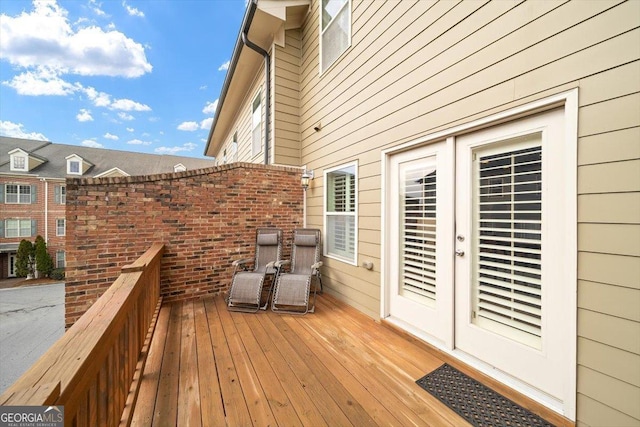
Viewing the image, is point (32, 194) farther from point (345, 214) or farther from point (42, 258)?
point (345, 214)

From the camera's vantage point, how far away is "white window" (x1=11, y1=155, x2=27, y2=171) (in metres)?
15.0

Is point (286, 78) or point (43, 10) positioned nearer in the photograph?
point (286, 78)

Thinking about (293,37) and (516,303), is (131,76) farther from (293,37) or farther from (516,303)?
(516,303)

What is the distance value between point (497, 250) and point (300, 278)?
7.74 ft

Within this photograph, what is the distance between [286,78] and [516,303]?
201 inches

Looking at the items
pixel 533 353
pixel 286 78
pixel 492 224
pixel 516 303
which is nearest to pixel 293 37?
pixel 286 78

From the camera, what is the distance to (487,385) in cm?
198

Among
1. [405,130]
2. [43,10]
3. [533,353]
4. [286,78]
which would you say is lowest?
[533,353]

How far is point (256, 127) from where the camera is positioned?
626cm

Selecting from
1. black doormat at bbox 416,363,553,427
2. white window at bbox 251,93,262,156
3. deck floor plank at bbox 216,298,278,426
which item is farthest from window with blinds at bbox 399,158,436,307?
white window at bbox 251,93,262,156

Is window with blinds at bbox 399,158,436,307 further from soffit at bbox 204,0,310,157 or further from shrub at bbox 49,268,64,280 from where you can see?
shrub at bbox 49,268,64,280

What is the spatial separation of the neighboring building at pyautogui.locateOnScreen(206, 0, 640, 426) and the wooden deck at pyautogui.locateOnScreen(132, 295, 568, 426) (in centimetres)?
38

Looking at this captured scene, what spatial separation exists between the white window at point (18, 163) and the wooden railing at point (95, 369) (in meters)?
21.3

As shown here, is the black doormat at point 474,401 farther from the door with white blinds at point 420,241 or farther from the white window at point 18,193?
the white window at point 18,193
